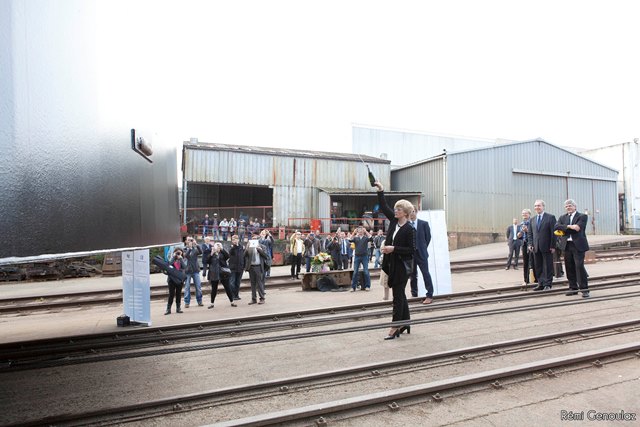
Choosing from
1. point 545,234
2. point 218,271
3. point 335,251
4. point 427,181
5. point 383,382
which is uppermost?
point 427,181

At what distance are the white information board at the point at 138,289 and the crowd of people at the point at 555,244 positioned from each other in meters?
A: 7.78

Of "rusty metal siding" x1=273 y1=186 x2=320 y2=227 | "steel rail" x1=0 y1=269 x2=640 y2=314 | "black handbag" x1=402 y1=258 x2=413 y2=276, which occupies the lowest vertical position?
"steel rail" x1=0 y1=269 x2=640 y2=314

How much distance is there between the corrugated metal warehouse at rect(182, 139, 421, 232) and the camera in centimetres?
2550

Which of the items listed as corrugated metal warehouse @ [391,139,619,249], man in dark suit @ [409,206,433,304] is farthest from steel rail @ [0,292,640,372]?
corrugated metal warehouse @ [391,139,619,249]

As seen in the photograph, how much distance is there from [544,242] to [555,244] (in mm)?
920

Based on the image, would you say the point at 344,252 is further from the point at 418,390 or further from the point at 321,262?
the point at 418,390

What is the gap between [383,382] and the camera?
4465 mm

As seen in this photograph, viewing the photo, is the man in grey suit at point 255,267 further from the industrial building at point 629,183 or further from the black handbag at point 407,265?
the industrial building at point 629,183

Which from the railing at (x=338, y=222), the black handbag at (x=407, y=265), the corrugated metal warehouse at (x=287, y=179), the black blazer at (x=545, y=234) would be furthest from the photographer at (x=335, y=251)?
the black handbag at (x=407, y=265)

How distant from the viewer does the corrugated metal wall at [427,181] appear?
2638cm

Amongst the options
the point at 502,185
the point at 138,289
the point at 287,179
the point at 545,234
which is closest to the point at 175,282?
the point at 138,289

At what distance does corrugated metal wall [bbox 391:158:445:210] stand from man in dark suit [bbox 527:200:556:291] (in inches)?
641

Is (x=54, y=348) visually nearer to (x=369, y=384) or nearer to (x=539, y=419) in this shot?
(x=369, y=384)

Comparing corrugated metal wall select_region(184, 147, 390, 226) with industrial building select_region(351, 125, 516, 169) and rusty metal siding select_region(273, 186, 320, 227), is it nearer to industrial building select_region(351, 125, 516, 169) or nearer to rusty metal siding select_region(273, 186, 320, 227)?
rusty metal siding select_region(273, 186, 320, 227)
